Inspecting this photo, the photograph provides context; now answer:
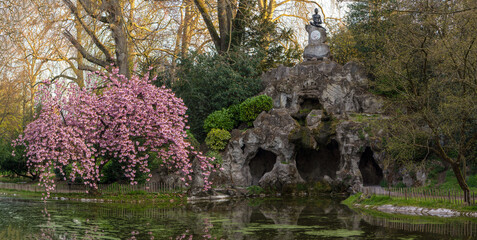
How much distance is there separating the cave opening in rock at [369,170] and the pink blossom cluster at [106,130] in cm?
953

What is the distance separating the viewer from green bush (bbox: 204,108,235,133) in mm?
32562

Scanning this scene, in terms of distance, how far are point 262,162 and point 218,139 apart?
3.50 meters

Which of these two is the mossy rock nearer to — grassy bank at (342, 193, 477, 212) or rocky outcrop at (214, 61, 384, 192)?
rocky outcrop at (214, 61, 384, 192)

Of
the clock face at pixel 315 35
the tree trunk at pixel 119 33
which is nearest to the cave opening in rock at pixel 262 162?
the clock face at pixel 315 35

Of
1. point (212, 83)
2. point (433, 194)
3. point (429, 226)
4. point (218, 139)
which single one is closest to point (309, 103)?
point (212, 83)

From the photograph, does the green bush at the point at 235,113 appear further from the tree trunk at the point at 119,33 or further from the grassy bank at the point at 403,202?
the grassy bank at the point at 403,202

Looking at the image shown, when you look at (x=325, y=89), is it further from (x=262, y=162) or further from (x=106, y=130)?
(x=106, y=130)

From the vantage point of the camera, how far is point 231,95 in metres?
34.0

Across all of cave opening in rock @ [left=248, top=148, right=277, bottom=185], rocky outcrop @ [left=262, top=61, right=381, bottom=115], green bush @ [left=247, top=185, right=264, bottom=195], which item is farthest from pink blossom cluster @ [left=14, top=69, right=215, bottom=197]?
rocky outcrop @ [left=262, top=61, right=381, bottom=115]

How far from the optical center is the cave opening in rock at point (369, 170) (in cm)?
3122

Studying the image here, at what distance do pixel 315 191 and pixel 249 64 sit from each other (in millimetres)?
10194

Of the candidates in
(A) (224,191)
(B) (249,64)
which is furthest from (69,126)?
(B) (249,64)

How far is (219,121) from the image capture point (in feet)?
107

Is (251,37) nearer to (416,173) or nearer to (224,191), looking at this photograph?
(224,191)
